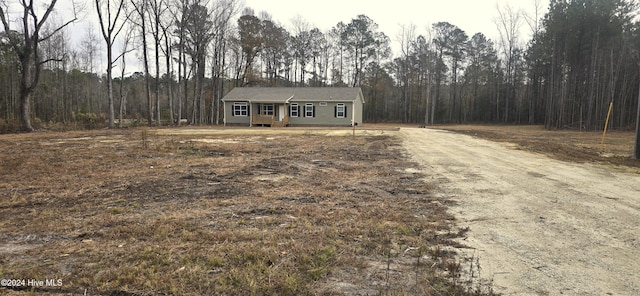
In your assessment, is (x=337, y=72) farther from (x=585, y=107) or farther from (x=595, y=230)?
(x=595, y=230)

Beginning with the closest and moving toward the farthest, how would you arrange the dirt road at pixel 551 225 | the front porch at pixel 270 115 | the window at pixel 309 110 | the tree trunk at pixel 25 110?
the dirt road at pixel 551 225 < the tree trunk at pixel 25 110 < the front porch at pixel 270 115 < the window at pixel 309 110

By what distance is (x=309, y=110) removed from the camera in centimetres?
3256

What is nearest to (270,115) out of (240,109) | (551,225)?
(240,109)

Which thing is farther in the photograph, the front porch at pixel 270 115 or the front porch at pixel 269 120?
the front porch at pixel 270 115

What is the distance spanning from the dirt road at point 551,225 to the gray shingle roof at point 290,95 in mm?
24615

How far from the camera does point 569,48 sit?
3069cm

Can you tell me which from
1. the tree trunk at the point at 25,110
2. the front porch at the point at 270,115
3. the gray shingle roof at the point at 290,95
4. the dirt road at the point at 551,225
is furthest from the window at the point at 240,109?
the dirt road at the point at 551,225

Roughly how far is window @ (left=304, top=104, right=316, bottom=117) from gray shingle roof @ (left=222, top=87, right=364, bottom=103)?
580 mm

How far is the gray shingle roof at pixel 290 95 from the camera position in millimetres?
32031

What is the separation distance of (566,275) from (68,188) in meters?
7.11

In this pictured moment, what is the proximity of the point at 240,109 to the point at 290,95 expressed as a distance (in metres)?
4.87

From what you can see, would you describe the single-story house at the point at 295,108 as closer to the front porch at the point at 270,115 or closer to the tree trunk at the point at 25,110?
the front porch at the point at 270,115

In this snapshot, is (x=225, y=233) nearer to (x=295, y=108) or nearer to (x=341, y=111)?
(x=341, y=111)

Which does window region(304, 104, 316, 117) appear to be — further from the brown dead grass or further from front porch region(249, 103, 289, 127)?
the brown dead grass
